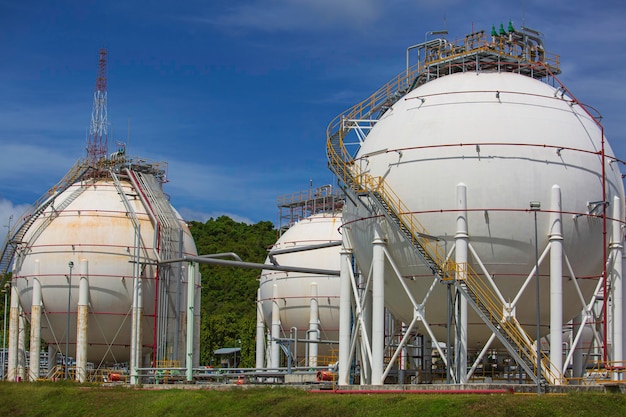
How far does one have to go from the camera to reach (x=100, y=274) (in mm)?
52031

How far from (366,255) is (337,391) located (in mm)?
5502

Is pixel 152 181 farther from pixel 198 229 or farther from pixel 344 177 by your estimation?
pixel 198 229

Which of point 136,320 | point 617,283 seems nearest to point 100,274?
point 136,320

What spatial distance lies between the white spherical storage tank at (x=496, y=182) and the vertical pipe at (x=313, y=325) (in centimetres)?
1870

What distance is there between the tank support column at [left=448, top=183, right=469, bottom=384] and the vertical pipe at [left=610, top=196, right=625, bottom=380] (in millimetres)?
6116

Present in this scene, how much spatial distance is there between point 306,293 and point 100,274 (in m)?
12.4

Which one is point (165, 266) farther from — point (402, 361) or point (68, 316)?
point (402, 361)

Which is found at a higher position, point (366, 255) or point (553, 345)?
point (366, 255)

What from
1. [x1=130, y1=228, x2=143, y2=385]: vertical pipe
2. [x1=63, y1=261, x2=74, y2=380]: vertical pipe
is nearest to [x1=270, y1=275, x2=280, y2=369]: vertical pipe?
[x1=130, y1=228, x2=143, y2=385]: vertical pipe

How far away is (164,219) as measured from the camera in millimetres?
54812

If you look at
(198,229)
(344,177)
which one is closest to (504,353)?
(344,177)

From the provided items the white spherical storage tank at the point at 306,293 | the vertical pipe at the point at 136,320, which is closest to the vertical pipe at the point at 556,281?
the white spherical storage tank at the point at 306,293

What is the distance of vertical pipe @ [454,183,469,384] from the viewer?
1358 inches

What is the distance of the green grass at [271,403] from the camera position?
2917cm
